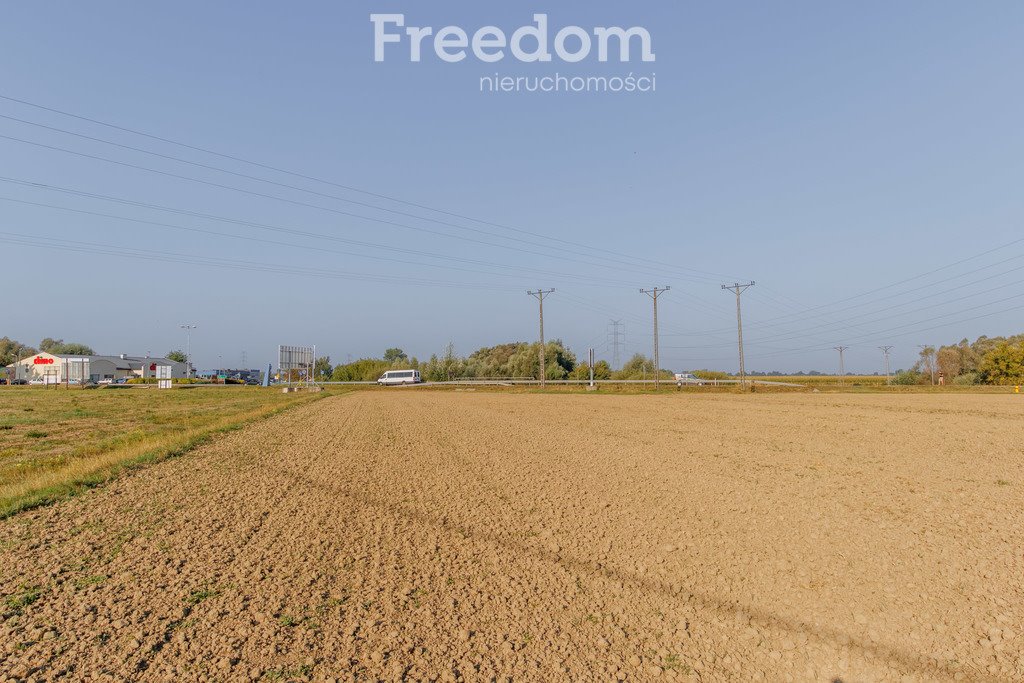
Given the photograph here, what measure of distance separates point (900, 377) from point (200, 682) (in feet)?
358

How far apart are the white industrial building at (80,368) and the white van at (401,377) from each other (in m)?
33.6

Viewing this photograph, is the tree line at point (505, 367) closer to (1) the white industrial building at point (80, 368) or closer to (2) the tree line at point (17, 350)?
(1) the white industrial building at point (80, 368)

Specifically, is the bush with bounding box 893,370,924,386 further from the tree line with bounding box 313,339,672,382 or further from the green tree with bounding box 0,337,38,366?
the green tree with bounding box 0,337,38,366

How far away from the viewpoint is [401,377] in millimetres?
87812

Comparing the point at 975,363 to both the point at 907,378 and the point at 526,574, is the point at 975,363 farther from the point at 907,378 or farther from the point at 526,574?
the point at 526,574

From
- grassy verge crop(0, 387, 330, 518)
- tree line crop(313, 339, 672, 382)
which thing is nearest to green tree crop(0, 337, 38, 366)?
tree line crop(313, 339, 672, 382)

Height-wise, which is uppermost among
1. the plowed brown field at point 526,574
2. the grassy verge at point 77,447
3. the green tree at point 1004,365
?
the green tree at point 1004,365

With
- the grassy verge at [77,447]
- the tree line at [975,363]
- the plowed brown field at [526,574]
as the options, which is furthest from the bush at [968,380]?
the grassy verge at [77,447]

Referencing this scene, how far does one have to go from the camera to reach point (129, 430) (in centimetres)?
2142

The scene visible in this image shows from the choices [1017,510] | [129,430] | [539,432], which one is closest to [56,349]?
[129,430]

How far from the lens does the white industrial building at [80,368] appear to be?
313 feet

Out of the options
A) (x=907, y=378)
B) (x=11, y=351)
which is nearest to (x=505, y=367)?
(x=907, y=378)

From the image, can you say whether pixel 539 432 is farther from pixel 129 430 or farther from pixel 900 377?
pixel 900 377

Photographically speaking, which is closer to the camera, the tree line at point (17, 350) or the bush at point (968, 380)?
the bush at point (968, 380)
